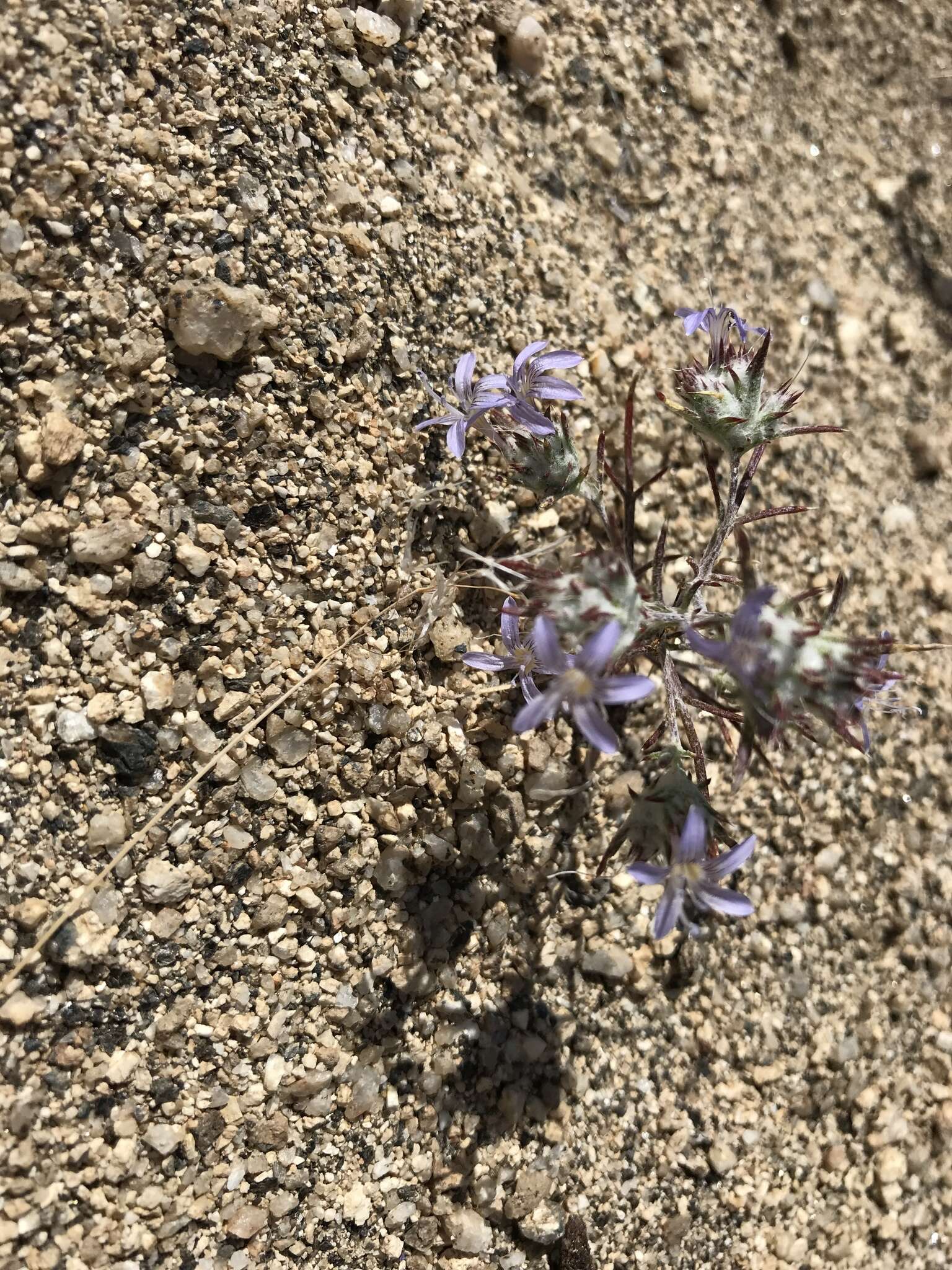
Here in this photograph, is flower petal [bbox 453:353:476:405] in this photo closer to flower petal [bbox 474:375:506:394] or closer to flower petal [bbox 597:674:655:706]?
flower petal [bbox 474:375:506:394]

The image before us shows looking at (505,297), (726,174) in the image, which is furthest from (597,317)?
(726,174)

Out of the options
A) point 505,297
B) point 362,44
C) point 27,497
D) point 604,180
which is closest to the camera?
point 27,497

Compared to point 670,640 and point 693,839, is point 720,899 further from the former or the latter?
point 670,640

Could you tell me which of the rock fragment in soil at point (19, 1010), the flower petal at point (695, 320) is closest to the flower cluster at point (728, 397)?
the flower petal at point (695, 320)

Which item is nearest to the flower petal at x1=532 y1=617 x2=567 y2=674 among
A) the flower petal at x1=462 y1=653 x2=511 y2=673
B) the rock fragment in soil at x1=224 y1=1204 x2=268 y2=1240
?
the flower petal at x1=462 y1=653 x2=511 y2=673

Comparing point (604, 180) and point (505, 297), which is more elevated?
point (604, 180)

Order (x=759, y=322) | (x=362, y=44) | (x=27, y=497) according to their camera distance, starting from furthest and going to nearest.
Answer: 1. (x=759, y=322)
2. (x=362, y=44)
3. (x=27, y=497)

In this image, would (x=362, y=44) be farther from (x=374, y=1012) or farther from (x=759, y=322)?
(x=374, y=1012)
